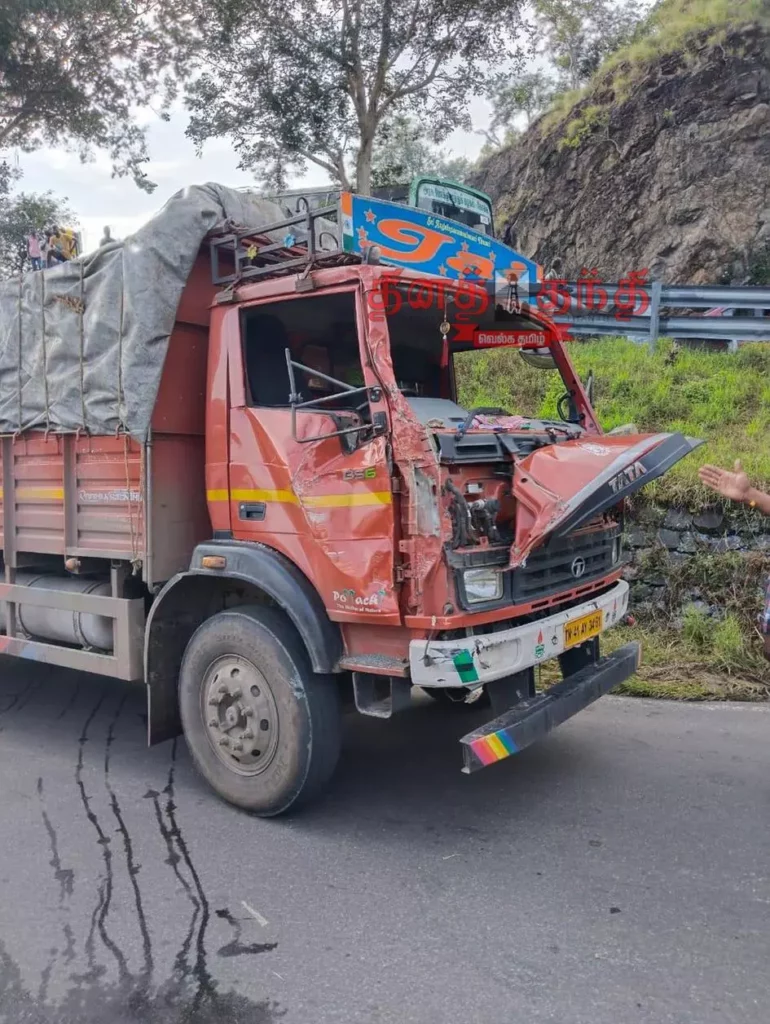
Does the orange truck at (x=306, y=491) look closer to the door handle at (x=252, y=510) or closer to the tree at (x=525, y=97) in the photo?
the door handle at (x=252, y=510)

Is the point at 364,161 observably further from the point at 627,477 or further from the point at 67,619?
the point at 627,477

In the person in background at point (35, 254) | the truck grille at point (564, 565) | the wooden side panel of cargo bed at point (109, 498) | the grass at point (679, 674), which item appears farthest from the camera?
the person in background at point (35, 254)

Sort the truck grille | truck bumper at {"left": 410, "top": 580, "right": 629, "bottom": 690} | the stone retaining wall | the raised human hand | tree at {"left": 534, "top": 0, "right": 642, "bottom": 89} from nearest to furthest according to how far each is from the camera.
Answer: truck bumper at {"left": 410, "top": 580, "right": 629, "bottom": 690} → the truck grille → the raised human hand → the stone retaining wall → tree at {"left": 534, "top": 0, "right": 642, "bottom": 89}

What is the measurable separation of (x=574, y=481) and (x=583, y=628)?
0.91m

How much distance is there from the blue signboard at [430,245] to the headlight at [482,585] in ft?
5.06

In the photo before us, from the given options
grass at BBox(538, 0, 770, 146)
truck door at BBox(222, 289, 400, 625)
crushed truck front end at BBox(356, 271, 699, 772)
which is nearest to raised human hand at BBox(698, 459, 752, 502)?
crushed truck front end at BBox(356, 271, 699, 772)

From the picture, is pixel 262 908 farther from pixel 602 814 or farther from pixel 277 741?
pixel 602 814

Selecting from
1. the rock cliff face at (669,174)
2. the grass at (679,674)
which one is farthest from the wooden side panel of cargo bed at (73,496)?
the rock cliff face at (669,174)

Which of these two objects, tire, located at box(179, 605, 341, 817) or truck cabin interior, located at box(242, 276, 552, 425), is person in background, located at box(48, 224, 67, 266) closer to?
truck cabin interior, located at box(242, 276, 552, 425)

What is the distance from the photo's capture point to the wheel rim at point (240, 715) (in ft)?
12.0

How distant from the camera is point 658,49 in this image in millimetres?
16422

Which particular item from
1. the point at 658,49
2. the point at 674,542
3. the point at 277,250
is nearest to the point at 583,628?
the point at 277,250

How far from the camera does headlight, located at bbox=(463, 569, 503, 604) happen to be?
324 cm

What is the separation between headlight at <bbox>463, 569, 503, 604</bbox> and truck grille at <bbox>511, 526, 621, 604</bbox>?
11cm
